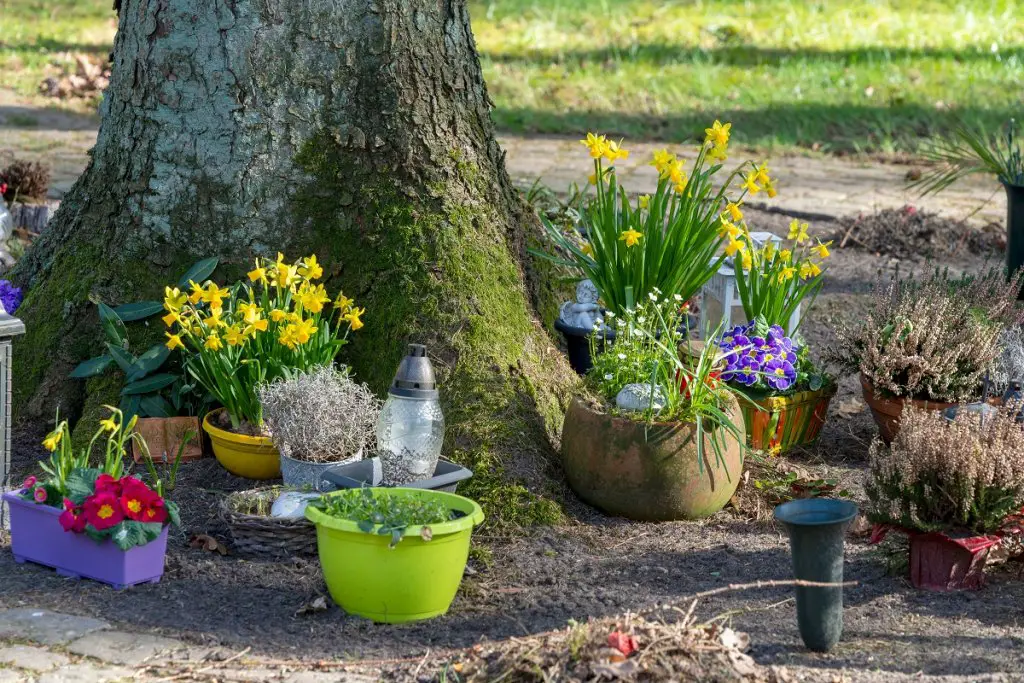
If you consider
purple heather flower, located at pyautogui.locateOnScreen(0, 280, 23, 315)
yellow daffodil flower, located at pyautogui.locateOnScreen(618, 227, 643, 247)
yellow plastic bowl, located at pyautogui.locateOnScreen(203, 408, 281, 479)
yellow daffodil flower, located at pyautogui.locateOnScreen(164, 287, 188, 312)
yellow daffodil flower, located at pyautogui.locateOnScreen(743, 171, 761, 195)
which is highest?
yellow daffodil flower, located at pyautogui.locateOnScreen(743, 171, 761, 195)

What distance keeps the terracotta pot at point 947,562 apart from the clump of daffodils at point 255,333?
194 cm

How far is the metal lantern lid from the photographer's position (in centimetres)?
417

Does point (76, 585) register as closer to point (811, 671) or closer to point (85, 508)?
point (85, 508)

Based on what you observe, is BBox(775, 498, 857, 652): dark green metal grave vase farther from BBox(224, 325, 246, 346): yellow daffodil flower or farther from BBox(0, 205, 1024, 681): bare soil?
BBox(224, 325, 246, 346): yellow daffodil flower

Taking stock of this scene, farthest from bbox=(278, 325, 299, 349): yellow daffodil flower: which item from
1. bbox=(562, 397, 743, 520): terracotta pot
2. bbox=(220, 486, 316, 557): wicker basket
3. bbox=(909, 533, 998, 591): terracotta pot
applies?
bbox=(909, 533, 998, 591): terracotta pot

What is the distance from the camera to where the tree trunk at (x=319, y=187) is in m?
4.77

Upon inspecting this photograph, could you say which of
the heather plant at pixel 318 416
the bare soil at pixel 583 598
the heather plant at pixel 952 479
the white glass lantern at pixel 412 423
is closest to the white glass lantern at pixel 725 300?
the bare soil at pixel 583 598

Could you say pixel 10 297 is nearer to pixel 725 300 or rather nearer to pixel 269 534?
pixel 269 534

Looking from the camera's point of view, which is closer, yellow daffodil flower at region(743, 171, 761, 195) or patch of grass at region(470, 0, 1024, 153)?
yellow daffodil flower at region(743, 171, 761, 195)

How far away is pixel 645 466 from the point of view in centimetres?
436

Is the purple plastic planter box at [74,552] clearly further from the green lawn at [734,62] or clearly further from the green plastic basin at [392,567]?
the green lawn at [734,62]

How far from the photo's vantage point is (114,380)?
488 centimetres

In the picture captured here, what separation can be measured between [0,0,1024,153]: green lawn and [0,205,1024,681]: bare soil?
6577 millimetres

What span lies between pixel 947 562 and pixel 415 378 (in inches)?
65.3
